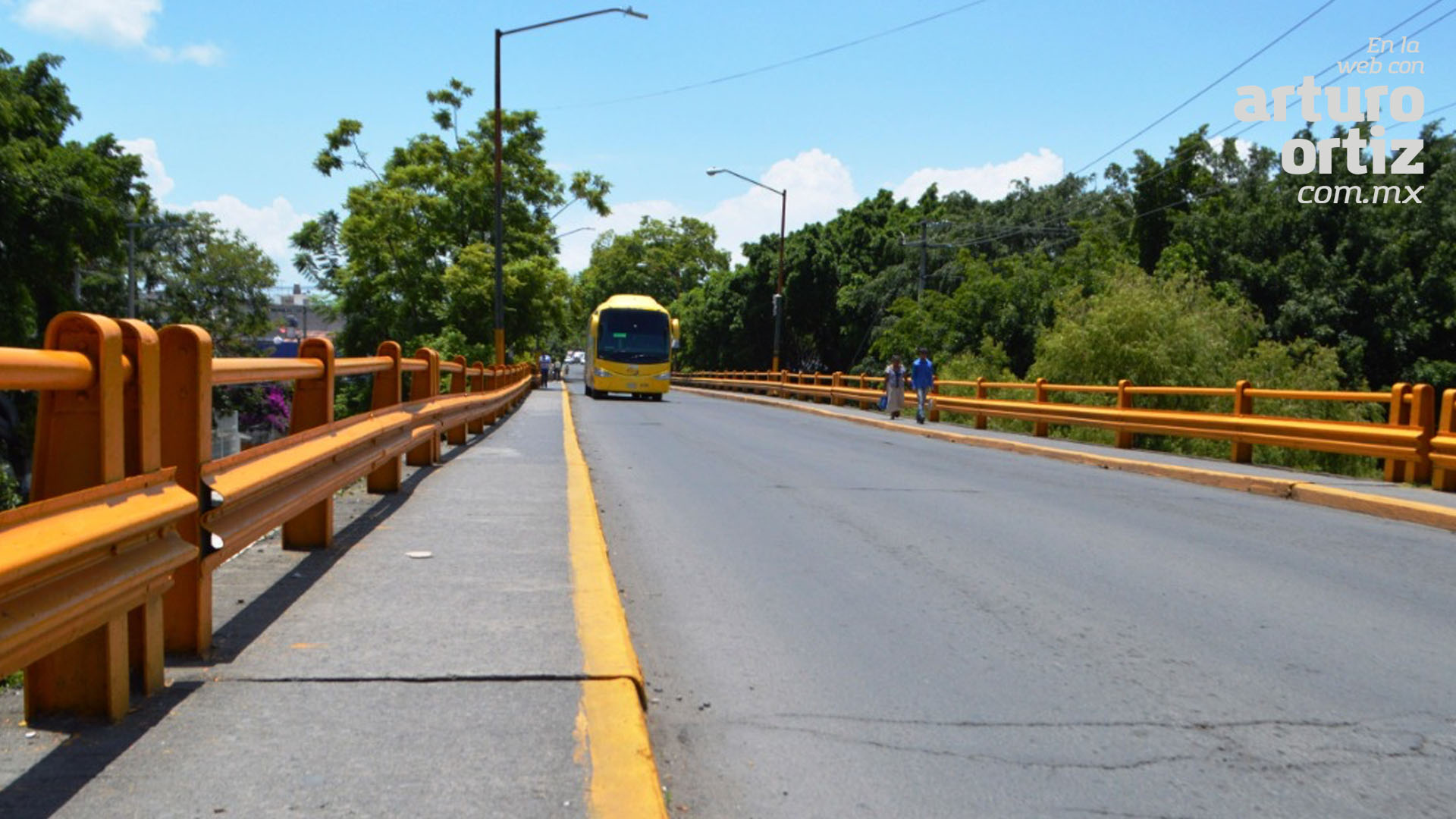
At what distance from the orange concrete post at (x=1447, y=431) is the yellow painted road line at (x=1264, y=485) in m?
1.17

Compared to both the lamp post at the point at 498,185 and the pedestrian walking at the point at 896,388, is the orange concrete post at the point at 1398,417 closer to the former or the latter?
the pedestrian walking at the point at 896,388

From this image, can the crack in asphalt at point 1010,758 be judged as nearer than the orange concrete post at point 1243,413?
Yes

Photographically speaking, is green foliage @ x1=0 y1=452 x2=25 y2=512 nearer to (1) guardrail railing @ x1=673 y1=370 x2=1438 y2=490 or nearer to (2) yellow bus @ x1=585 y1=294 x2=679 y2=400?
(1) guardrail railing @ x1=673 y1=370 x2=1438 y2=490

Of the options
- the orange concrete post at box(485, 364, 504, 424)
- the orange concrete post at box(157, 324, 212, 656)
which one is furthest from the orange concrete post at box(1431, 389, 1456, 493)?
the orange concrete post at box(485, 364, 504, 424)

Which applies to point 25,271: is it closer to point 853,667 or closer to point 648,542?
point 648,542

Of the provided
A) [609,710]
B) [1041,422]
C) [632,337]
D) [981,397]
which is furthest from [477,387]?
[632,337]

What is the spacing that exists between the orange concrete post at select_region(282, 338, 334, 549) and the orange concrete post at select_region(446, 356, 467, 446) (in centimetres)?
744

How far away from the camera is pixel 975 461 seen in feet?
49.8

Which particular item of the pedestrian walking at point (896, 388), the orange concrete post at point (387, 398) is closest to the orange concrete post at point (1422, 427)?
the orange concrete post at point (387, 398)

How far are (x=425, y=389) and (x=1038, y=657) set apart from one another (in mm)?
6992

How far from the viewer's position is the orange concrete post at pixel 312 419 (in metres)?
6.07

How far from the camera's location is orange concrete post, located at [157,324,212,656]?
3951 millimetres

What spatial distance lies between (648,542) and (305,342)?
283cm

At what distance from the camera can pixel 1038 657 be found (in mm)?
5102
